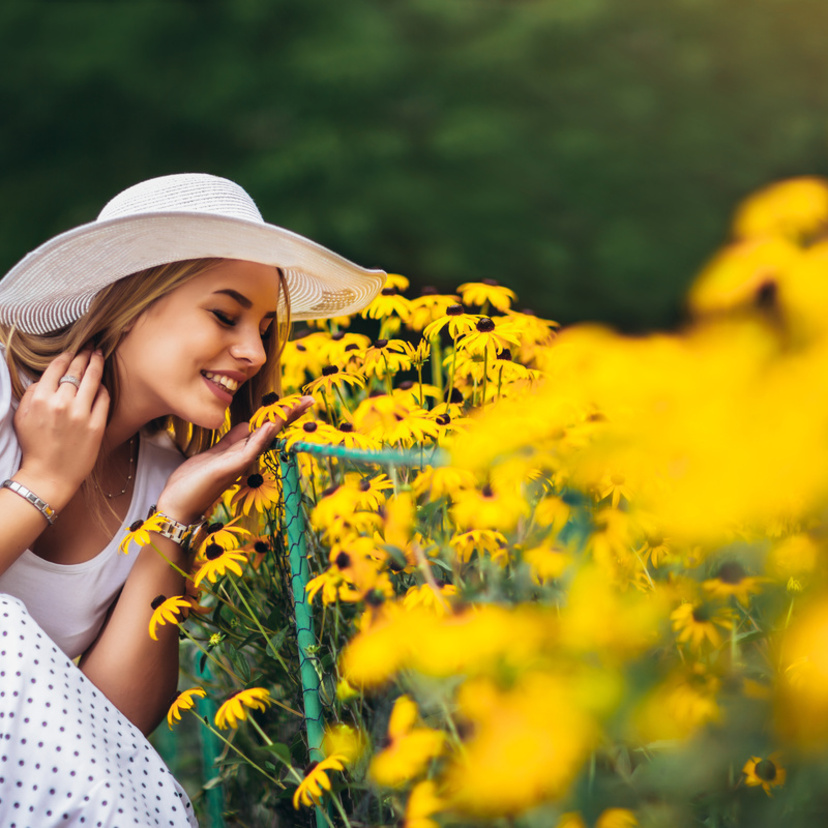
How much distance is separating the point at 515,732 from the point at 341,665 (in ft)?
2.44

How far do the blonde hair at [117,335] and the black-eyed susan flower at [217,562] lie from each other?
0.32 m

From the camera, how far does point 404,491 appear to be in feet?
3.75

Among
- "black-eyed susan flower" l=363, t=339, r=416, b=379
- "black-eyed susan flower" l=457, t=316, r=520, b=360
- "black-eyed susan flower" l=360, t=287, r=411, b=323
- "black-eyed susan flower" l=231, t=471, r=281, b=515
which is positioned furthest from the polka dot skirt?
"black-eyed susan flower" l=360, t=287, r=411, b=323

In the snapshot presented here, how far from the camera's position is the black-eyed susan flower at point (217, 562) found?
1.16 meters

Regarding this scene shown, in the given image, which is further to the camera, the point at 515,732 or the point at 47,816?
the point at 47,816

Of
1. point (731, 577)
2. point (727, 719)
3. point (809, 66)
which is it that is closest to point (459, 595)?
point (731, 577)

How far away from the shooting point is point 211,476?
132 cm

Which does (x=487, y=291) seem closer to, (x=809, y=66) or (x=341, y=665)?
(x=341, y=665)

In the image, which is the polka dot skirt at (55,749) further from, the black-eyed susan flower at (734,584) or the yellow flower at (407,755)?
the black-eyed susan flower at (734,584)

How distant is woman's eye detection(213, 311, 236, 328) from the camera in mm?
1334

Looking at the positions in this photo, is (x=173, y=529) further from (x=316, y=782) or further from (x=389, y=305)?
(x=389, y=305)

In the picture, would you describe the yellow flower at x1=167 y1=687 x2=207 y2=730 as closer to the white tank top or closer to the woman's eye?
the white tank top

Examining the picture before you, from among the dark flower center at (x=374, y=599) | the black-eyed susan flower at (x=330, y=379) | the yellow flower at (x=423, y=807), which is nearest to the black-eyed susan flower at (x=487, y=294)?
the black-eyed susan flower at (x=330, y=379)

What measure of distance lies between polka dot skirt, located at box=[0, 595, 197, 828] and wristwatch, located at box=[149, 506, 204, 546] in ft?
0.72
